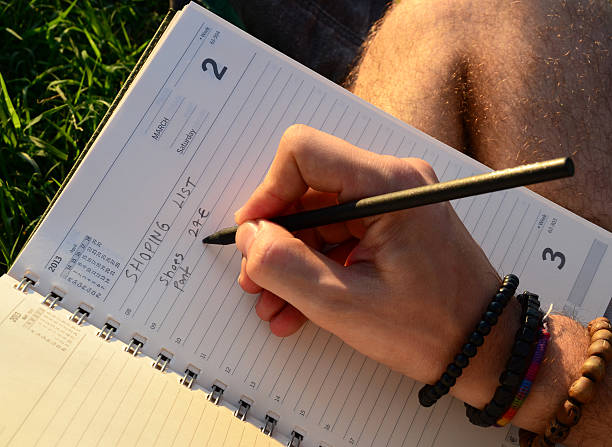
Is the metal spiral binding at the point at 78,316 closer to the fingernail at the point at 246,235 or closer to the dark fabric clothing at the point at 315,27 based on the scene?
the fingernail at the point at 246,235

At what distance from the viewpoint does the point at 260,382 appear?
114 centimetres

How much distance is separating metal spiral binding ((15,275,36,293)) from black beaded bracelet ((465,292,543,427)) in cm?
97

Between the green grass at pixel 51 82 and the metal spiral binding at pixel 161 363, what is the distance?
0.75 m

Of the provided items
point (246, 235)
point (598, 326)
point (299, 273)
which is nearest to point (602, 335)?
point (598, 326)

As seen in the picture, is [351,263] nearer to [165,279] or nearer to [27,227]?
[165,279]

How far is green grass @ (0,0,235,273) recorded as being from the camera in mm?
1683

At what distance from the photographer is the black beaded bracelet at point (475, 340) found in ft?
3.44

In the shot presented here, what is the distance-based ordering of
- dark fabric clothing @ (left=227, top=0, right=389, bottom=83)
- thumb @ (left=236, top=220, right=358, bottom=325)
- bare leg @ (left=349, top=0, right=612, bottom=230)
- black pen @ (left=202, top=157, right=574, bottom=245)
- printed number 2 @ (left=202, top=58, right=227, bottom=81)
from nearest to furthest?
1. black pen @ (left=202, top=157, right=574, bottom=245)
2. thumb @ (left=236, top=220, right=358, bottom=325)
3. printed number 2 @ (left=202, top=58, right=227, bottom=81)
4. bare leg @ (left=349, top=0, right=612, bottom=230)
5. dark fabric clothing @ (left=227, top=0, right=389, bottom=83)

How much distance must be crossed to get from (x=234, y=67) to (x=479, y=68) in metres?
0.66

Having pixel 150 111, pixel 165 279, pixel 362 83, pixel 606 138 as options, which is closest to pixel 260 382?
pixel 165 279

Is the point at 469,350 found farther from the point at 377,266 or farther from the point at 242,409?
the point at 242,409

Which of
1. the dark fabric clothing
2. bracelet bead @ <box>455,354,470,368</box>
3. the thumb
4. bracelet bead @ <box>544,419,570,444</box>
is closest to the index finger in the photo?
the thumb

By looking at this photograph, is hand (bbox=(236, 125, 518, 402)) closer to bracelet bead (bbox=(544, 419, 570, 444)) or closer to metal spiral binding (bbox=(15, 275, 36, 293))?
bracelet bead (bbox=(544, 419, 570, 444))

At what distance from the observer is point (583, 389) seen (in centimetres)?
107
